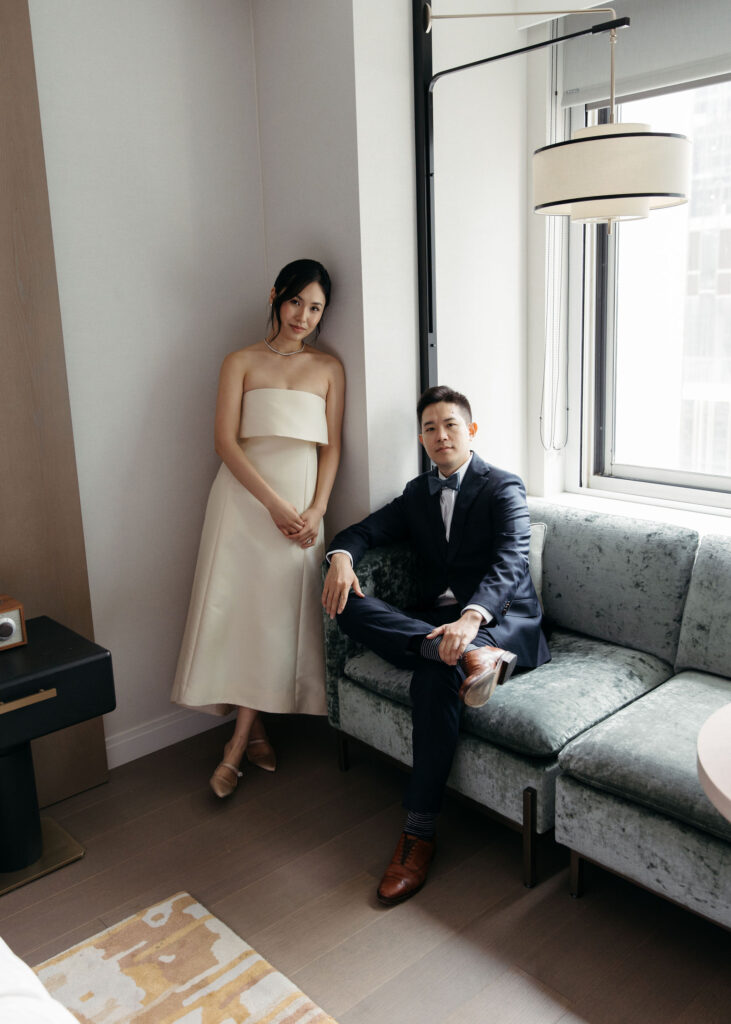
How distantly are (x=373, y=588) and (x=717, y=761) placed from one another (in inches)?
54.6

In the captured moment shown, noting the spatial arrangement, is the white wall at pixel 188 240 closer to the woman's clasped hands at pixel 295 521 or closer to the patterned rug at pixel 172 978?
the woman's clasped hands at pixel 295 521

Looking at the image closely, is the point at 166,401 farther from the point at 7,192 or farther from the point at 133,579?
the point at 7,192

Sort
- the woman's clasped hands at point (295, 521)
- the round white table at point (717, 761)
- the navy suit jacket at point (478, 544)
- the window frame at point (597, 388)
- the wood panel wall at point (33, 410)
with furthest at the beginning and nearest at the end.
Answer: the window frame at point (597, 388), the woman's clasped hands at point (295, 521), the navy suit jacket at point (478, 544), the wood panel wall at point (33, 410), the round white table at point (717, 761)

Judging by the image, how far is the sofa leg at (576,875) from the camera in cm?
211

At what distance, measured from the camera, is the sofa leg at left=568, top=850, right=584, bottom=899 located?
211 cm

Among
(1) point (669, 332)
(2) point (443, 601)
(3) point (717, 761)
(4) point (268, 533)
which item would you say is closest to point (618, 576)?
(2) point (443, 601)

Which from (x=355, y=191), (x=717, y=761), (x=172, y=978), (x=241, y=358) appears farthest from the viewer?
(x=241, y=358)

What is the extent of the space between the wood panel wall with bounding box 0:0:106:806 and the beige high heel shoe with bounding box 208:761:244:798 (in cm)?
44

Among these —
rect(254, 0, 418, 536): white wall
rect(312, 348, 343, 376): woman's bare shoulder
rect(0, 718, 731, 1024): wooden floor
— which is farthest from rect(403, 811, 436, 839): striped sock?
rect(312, 348, 343, 376): woman's bare shoulder

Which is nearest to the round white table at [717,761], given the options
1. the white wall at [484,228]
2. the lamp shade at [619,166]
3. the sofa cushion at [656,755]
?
the sofa cushion at [656,755]

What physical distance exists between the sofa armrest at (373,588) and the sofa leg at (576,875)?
883 mm

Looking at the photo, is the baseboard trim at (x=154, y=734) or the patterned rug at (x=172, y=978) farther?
the baseboard trim at (x=154, y=734)

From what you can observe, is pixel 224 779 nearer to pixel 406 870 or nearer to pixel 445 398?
pixel 406 870

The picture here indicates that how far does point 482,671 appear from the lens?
2.19 metres
